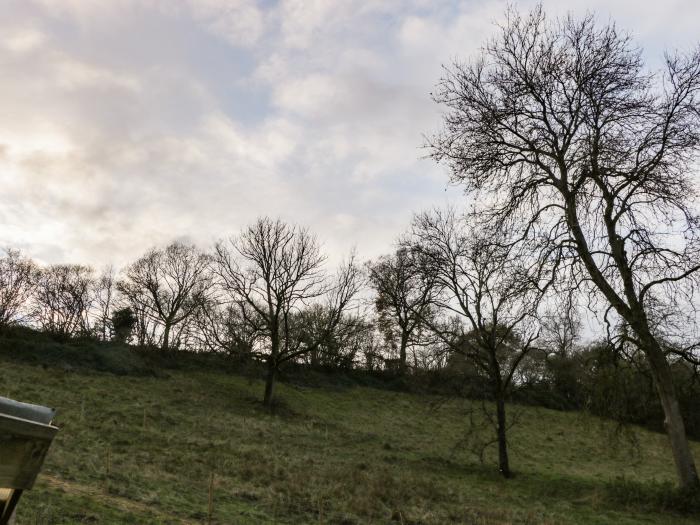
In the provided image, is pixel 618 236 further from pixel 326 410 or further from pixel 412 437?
pixel 326 410

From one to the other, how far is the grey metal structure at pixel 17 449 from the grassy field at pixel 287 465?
5.94 meters

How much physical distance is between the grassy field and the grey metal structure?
5.94 m

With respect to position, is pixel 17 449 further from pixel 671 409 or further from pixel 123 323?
pixel 123 323

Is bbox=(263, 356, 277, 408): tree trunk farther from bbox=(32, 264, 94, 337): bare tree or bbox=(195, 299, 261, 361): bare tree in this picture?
bbox=(32, 264, 94, 337): bare tree

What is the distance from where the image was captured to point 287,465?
14922 mm

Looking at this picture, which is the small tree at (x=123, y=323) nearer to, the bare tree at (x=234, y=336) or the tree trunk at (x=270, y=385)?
the bare tree at (x=234, y=336)

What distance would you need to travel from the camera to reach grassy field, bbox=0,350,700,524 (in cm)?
973

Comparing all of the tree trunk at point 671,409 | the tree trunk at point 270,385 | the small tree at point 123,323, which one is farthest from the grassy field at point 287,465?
the small tree at point 123,323

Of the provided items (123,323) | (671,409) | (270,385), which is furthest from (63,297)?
(671,409)

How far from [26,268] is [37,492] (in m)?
43.4

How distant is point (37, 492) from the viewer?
323 inches

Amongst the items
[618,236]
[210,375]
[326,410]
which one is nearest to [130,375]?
[210,375]

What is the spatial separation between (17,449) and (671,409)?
15.3 metres

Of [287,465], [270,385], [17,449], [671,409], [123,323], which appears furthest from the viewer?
[123,323]
